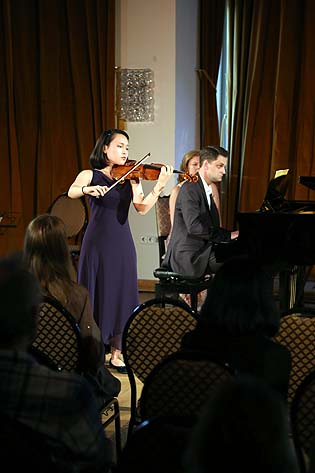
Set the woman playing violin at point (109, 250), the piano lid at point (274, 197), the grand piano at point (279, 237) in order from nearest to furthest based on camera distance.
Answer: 1. the grand piano at point (279, 237)
2. the woman playing violin at point (109, 250)
3. the piano lid at point (274, 197)

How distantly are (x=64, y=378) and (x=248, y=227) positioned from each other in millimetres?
2597

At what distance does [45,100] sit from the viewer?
279 inches

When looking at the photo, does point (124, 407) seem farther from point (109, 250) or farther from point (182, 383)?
point (182, 383)

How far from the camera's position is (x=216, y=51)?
6.84 m

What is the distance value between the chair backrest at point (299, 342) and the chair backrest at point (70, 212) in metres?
4.07

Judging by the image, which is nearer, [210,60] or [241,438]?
[241,438]

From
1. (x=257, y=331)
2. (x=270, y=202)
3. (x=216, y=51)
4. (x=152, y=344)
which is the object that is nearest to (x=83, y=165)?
(x=216, y=51)

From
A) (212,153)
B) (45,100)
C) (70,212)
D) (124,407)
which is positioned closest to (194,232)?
(212,153)

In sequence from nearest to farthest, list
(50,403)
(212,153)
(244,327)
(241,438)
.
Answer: (241,438) < (50,403) < (244,327) < (212,153)

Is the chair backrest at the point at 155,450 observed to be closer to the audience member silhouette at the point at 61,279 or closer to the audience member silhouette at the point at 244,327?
the audience member silhouette at the point at 244,327

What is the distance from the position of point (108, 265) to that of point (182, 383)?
2.19 meters

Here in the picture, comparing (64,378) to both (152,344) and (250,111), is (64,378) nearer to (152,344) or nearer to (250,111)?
(152,344)

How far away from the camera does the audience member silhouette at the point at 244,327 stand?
6.66 ft

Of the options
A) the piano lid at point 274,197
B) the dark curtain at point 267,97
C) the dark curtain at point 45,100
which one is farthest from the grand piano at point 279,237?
the dark curtain at point 45,100
